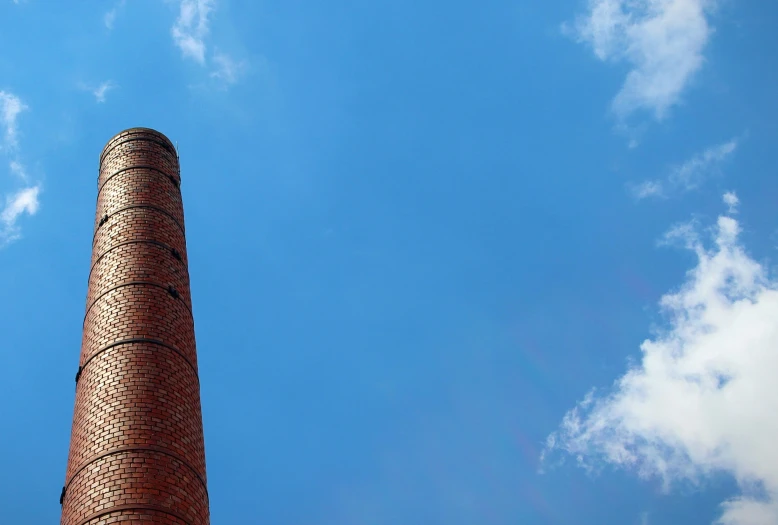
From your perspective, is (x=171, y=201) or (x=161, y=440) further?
(x=171, y=201)

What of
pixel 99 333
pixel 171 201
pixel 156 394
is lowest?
Result: pixel 156 394

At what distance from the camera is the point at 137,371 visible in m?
9.30

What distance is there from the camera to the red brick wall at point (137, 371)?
8227 millimetres

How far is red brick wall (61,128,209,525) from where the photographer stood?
823 cm

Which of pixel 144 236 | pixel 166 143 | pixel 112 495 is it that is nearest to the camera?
pixel 112 495

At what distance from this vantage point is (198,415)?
966 centimetres

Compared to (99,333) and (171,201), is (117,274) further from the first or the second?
(171,201)

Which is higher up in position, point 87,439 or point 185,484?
point 87,439

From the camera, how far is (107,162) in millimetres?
12820

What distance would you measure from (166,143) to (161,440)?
6146 mm

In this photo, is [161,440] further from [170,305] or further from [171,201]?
[171,201]

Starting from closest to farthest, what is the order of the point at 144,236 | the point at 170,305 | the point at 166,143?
the point at 170,305
the point at 144,236
the point at 166,143

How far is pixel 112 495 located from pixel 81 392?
191 cm

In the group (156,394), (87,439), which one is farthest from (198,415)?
(87,439)
